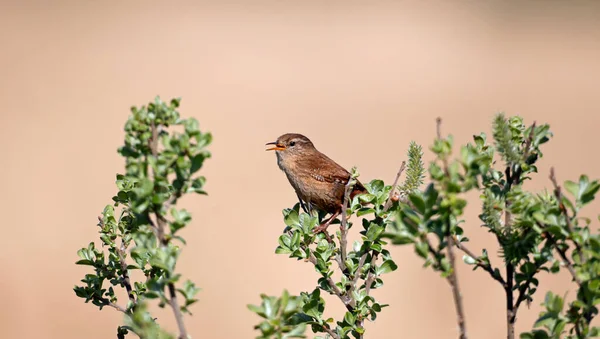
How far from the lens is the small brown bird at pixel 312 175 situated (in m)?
4.94

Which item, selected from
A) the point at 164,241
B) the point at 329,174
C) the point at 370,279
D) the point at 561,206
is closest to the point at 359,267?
the point at 370,279

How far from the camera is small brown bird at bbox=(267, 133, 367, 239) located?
16.2ft

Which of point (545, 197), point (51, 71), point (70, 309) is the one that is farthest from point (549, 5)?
point (545, 197)

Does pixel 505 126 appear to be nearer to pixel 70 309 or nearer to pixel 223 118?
pixel 70 309

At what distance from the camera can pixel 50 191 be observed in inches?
480

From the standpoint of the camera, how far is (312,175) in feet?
17.2

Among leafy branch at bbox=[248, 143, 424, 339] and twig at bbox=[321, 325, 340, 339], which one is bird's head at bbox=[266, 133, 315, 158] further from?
twig at bbox=[321, 325, 340, 339]

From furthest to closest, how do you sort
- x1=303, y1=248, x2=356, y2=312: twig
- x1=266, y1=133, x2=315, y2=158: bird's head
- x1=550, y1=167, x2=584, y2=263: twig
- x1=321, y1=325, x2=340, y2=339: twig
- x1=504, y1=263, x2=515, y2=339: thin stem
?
x1=266, y1=133, x2=315, y2=158: bird's head
x1=303, y1=248, x2=356, y2=312: twig
x1=321, y1=325, x2=340, y2=339: twig
x1=504, y1=263, x2=515, y2=339: thin stem
x1=550, y1=167, x2=584, y2=263: twig

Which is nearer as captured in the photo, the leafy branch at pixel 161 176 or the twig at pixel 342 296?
the leafy branch at pixel 161 176

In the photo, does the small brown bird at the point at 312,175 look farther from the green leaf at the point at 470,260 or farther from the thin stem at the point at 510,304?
the thin stem at the point at 510,304

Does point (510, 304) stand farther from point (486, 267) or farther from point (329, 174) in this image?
point (329, 174)

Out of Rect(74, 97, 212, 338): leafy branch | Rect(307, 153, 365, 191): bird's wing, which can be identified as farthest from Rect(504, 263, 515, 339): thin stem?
Rect(307, 153, 365, 191): bird's wing

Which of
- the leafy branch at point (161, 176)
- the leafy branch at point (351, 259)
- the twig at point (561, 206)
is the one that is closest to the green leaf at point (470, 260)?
the leafy branch at point (351, 259)

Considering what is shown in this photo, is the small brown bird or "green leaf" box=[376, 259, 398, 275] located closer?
"green leaf" box=[376, 259, 398, 275]
